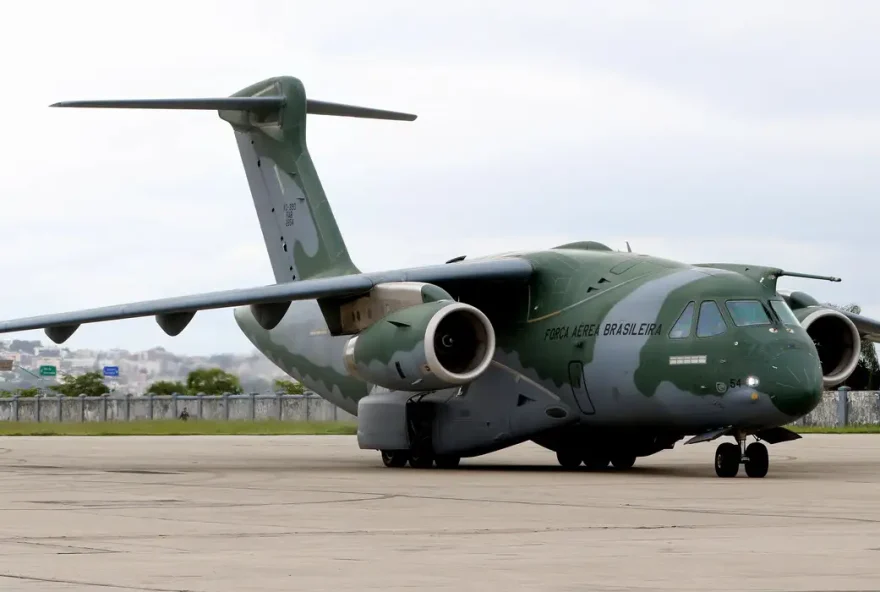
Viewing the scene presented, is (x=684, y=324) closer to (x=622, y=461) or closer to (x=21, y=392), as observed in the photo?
(x=622, y=461)

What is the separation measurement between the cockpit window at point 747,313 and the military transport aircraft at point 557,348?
0.08 ft

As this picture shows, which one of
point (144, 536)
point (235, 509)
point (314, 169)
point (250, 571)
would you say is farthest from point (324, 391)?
point (250, 571)

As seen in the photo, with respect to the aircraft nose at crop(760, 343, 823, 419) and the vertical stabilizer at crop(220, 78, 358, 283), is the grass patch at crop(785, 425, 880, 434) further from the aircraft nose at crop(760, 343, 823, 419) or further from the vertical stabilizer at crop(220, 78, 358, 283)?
the aircraft nose at crop(760, 343, 823, 419)

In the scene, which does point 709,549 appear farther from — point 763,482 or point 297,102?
point 297,102

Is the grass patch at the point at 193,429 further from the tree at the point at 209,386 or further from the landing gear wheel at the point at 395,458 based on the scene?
the landing gear wheel at the point at 395,458

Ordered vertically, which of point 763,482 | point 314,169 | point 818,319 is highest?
point 314,169

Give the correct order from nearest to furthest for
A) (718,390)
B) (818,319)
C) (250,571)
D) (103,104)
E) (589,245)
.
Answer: (250,571) → (718,390) → (818,319) → (589,245) → (103,104)

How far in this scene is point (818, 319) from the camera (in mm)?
19969

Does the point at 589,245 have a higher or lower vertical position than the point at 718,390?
higher

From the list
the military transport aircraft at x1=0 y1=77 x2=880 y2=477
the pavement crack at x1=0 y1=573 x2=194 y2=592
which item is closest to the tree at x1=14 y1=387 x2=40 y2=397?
the military transport aircraft at x1=0 y1=77 x2=880 y2=477

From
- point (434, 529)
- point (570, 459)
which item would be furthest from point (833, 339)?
point (434, 529)

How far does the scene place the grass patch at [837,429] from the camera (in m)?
39.8

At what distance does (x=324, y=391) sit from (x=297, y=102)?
468 centimetres

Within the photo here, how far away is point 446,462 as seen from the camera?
20.8 m
